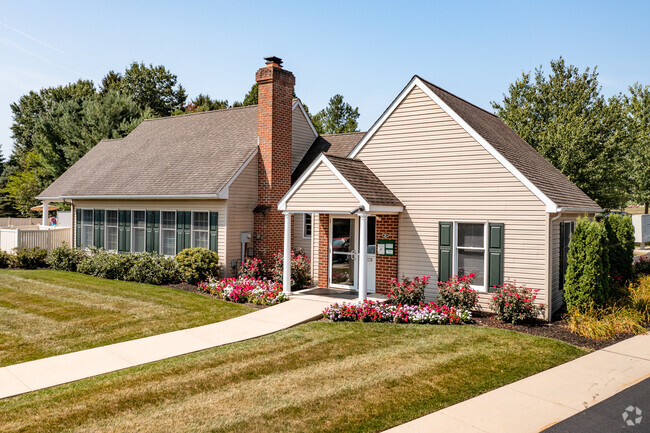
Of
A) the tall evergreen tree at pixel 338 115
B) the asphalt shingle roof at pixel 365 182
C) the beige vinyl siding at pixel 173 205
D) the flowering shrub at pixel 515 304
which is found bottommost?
the flowering shrub at pixel 515 304

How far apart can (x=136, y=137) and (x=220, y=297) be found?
13521 mm

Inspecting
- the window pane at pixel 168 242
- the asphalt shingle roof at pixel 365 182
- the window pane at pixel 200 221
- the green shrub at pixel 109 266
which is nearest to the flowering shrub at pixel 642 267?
the asphalt shingle roof at pixel 365 182

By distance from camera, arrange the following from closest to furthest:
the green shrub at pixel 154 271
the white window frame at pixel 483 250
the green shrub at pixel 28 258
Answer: the white window frame at pixel 483 250
the green shrub at pixel 154 271
the green shrub at pixel 28 258

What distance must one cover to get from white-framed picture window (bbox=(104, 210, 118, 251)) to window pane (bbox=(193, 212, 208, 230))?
4.74 m

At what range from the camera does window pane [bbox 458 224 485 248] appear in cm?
1234

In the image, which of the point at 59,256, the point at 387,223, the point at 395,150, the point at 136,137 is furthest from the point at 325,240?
the point at 136,137

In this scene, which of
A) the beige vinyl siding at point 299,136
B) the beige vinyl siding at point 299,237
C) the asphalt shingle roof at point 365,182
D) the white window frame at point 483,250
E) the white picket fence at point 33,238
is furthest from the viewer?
the white picket fence at point 33,238

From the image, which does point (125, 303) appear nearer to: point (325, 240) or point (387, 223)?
point (325, 240)

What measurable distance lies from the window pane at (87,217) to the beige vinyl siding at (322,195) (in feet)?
36.9

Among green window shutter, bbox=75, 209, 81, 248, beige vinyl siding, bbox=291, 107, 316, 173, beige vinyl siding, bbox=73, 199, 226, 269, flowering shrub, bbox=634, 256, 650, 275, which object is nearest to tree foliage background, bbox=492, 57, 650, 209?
flowering shrub, bbox=634, 256, 650, 275

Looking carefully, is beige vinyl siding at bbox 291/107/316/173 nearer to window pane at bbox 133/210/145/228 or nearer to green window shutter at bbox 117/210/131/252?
window pane at bbox 133/210/145/228

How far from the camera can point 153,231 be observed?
18281 millimetres

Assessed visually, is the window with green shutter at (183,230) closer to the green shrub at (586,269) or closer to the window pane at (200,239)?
the window pane at (200,239)

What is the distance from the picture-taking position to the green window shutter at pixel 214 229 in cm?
1644
